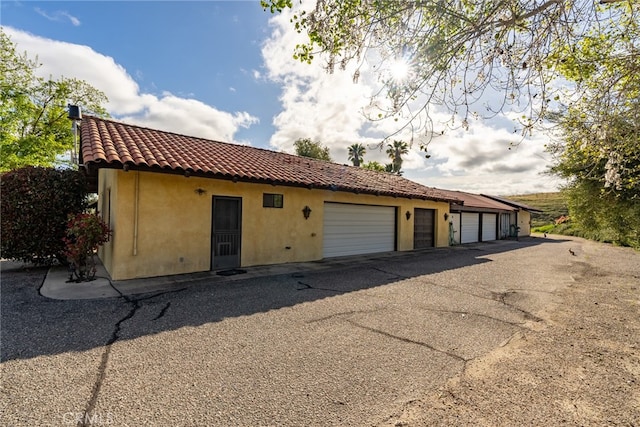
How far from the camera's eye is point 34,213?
7.83 metres

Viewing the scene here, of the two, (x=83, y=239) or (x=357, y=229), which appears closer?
(x=83, y=239)

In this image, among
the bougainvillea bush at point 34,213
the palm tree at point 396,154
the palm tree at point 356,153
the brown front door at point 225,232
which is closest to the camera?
the bougainvillea bush at point 34,213

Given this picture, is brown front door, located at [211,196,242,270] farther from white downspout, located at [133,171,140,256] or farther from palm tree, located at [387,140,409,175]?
palm tree, located at [387,140,409,175]

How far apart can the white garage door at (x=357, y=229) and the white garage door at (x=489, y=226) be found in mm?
12464

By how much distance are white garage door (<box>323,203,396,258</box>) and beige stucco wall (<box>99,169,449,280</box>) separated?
29.0 inches

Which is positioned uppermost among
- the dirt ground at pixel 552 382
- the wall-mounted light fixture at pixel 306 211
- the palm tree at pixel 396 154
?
the palm tree at pixel 396 154

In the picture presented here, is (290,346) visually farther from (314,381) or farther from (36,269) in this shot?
(36,269)

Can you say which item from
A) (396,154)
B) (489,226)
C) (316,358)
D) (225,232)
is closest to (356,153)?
(396,154)

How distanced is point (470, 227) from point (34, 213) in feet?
73.7

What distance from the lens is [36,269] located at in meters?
8.20

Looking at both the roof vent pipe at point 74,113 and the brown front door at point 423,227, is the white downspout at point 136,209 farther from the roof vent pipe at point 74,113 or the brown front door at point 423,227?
the brown front door at point 423,227

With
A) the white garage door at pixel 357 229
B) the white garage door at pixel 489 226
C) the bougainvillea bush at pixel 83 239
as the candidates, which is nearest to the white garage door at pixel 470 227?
the white garage door at pixel 489 226

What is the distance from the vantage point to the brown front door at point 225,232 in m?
8.38

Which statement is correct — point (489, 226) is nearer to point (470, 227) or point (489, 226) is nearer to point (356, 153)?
point (470, 227)
